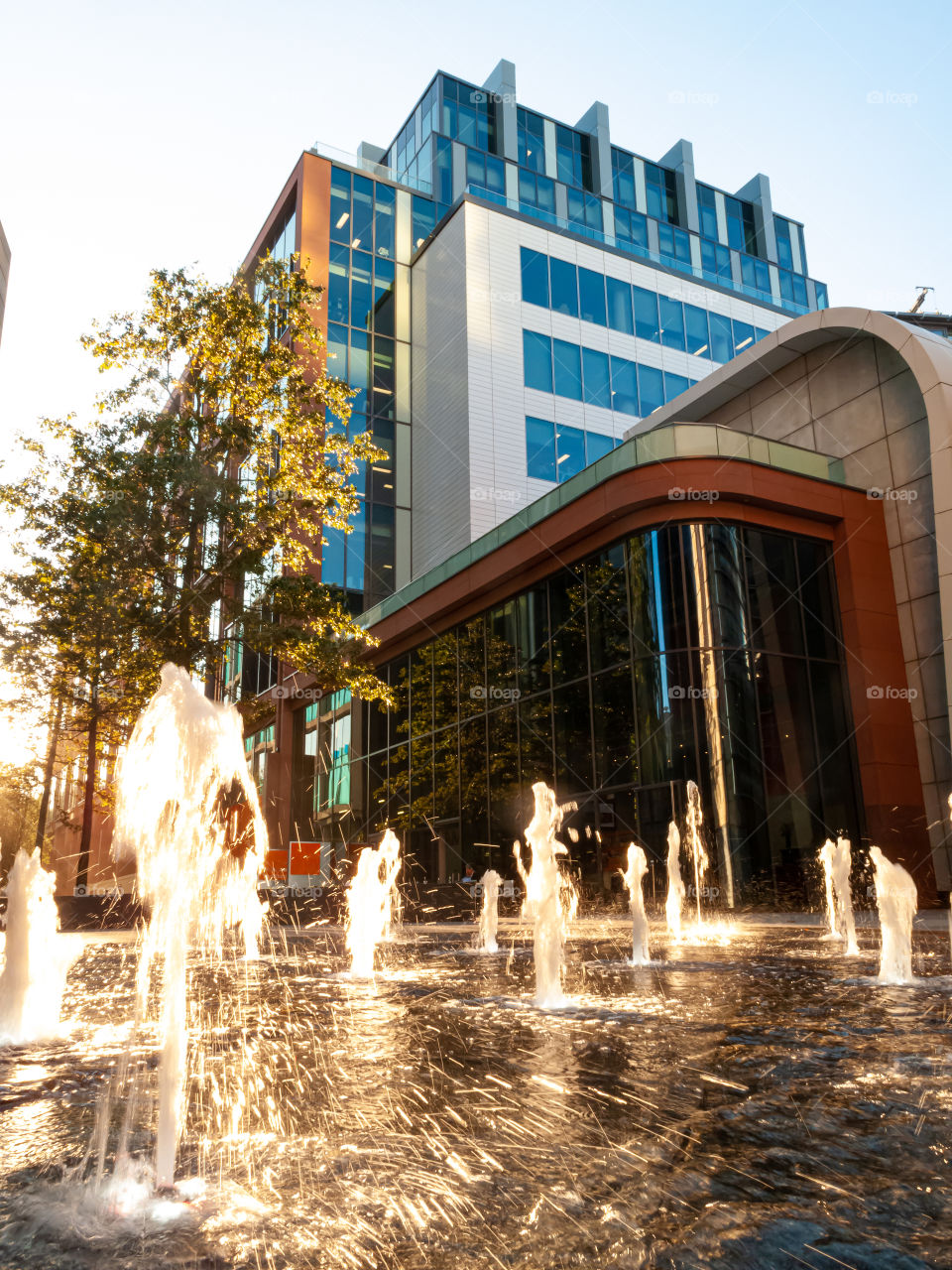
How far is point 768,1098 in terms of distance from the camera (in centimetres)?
384

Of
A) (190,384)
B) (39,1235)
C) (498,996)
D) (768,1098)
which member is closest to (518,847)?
(190,384)

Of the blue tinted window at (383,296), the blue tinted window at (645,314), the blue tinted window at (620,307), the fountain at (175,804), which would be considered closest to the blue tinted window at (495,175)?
the blue tinted window at (383,296)

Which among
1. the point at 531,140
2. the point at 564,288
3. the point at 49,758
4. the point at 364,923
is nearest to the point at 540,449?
the point at 564,288

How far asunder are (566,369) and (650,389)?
3.74 metres

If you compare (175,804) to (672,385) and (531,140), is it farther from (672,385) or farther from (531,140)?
(531,140)

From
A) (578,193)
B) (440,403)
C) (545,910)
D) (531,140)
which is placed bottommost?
(545,910)

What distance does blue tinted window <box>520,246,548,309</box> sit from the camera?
3372 centimetres

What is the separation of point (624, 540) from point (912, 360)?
255 inches

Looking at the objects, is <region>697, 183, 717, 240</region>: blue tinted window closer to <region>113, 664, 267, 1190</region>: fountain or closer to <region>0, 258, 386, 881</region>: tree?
<region>0, 258, 386, 881</region>: tree

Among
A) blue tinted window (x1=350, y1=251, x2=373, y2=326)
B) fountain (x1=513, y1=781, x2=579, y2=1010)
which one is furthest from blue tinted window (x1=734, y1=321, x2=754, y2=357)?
fountain (x1=513, y1=781, x2=579, y2=1010)

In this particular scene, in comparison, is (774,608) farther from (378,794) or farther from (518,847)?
(378,794)

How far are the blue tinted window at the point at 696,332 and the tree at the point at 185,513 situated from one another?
61.9 ft

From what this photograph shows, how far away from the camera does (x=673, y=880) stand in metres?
16.9

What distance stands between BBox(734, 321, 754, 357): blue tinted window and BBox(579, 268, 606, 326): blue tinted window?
7.15m
